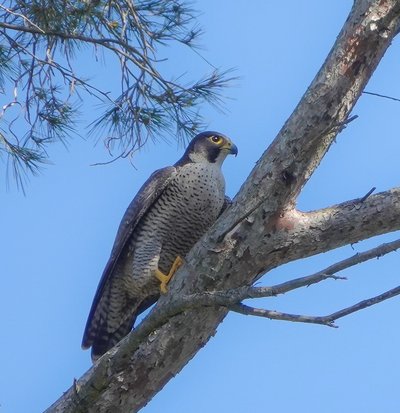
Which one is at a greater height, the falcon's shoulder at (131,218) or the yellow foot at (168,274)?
the falcon's shoulder at (131,218)

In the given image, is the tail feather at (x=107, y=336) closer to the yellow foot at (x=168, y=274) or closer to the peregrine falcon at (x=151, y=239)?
the peregrine falcon at (x=151, y=239)

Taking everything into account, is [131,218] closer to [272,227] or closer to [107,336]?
[107,336]

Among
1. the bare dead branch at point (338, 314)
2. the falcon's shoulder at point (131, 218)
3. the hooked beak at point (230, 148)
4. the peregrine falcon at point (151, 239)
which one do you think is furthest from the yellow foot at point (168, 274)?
the bare dead branch at point (338, 314)

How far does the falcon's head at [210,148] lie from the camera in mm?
6102

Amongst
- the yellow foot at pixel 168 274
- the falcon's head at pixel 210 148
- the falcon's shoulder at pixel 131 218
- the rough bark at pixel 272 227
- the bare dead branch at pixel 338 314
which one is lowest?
the bare dead branch at pixel 338 314

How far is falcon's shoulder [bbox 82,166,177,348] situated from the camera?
577 centimetres

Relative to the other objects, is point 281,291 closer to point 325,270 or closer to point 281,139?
point 325,270

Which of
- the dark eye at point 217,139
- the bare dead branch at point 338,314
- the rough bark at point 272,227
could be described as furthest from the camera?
the dark eye at point 217,139

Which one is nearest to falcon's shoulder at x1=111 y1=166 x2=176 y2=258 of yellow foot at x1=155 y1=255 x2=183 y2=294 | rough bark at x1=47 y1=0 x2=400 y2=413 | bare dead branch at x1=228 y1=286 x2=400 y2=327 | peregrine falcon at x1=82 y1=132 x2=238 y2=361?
peregrine falcon at x1=82 y1=132 x2=238 y2=361

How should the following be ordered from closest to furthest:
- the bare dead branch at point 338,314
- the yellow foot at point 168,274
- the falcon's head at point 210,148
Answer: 1. the bare dead branch at point 338,314
2. the yellow foot at point 168,274
3. the falcon's head at point 210,148

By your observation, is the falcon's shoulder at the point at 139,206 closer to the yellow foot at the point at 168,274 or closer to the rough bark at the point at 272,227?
the yellow foot at the point at 168,274

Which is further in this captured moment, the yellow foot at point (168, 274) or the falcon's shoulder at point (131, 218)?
the falcon's shoulder at point (131, 218)

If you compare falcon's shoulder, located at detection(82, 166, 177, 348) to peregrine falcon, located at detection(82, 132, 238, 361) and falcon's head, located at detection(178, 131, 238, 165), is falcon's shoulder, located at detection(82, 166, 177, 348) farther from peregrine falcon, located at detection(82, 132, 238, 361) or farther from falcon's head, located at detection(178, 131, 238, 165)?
falcon's head, located at detection(178, 131, 238, 165)

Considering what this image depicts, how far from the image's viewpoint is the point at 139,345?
13.1ft
